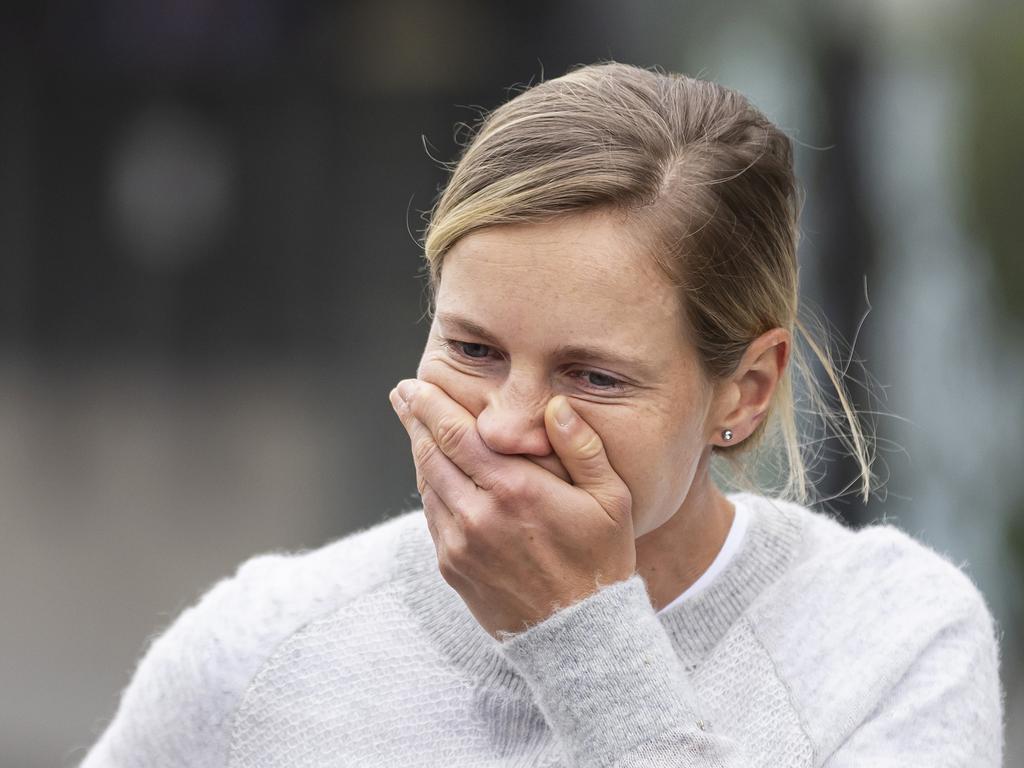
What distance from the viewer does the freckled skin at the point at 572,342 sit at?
2.01m

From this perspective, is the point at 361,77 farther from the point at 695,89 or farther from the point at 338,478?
the point at 695,89

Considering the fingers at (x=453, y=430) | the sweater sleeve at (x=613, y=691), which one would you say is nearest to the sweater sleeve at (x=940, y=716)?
the sweater sleeve at (x=613, y=691)

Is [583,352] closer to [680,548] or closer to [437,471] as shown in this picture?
[437,471]

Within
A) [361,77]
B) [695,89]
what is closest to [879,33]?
[361,77]

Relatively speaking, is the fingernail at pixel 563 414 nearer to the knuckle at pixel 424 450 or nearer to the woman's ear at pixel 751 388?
the knuckle at pixel 424 450

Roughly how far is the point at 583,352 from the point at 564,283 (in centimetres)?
11

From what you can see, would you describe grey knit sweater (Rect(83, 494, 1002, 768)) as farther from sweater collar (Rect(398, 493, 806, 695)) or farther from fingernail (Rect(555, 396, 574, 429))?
fingernail (Rect(555, 396, 574, 429))

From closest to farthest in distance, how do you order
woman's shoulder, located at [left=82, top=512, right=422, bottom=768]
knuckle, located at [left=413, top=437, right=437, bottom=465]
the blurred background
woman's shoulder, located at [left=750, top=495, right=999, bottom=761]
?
knuckle, located at [left=413, top=437, right=437, bottom=465] < woman's shoulder, located at [left=750, top=495, right=999, bottom=761] < woman's shoulder, located at [left=82, top=512, right=422, bottom=768] < the blurred background

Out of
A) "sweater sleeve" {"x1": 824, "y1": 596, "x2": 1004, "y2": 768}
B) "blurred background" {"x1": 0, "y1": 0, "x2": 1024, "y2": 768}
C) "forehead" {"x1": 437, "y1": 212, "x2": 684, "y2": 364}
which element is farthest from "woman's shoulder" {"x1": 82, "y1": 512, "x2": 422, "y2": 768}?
"blurred background" {"x1": 0, "y1": 0, "x2": 1024, "y2": 768}

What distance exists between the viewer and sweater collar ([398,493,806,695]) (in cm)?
223

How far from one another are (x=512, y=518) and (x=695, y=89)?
0.86m

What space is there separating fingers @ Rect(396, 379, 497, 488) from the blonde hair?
0.81 ft

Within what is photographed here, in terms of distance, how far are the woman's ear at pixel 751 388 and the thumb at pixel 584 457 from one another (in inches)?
12.3

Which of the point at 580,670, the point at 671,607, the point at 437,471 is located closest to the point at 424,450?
the point at 437,471
